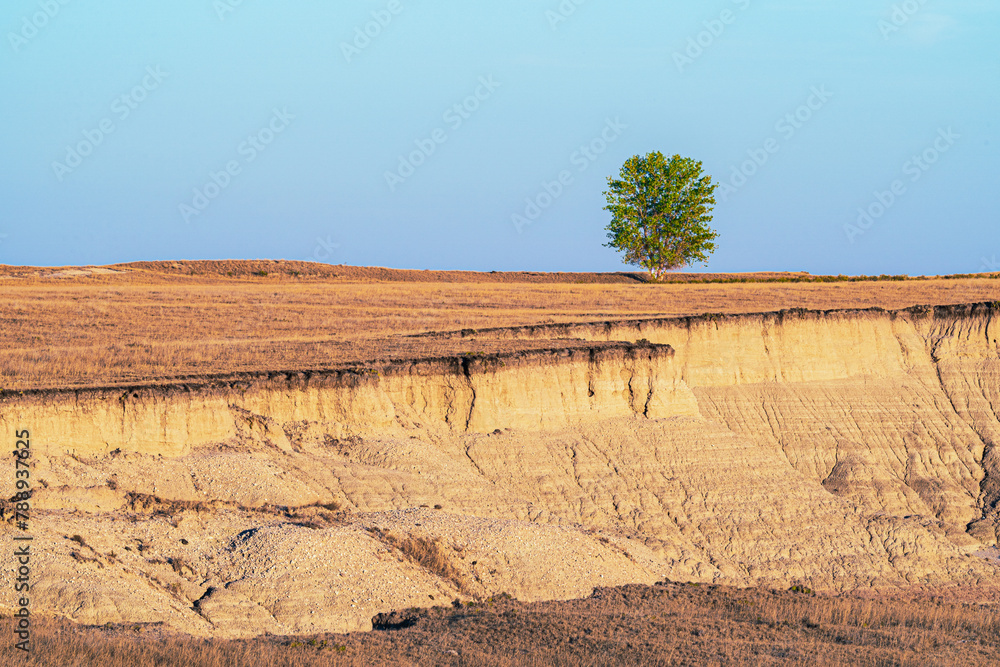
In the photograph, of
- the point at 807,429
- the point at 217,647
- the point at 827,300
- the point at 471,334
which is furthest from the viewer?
the point at 827,300

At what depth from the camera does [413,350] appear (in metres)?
34.2

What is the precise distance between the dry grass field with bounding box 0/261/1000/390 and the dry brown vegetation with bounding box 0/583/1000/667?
451 inches

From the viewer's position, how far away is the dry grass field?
109 feet

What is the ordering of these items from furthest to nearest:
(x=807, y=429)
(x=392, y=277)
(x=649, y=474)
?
(x=392, y=277), (x=807, y=429), (x=649, y=474)

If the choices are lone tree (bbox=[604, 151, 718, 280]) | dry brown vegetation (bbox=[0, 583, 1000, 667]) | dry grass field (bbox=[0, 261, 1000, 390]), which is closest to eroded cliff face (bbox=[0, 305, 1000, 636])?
dry brown vegetation (bbox=[0, 583, 1000, 667])

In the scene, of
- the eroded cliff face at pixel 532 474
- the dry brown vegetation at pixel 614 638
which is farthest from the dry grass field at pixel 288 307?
the dry brown vegetation at pixel 614 638

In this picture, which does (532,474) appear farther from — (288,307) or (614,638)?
(288,307)

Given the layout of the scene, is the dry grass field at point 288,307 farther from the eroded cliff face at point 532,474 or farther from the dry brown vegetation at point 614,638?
the dry brown vegetation at point 614,638

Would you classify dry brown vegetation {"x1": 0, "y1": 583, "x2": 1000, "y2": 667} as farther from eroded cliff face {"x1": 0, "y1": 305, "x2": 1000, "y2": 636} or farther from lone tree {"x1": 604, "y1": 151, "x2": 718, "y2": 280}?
lone tree {"x1": 604, "y1": 151, "x2": 718, "y2": 280}

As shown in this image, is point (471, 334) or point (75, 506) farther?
point (471, 334)

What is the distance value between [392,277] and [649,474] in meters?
47.8

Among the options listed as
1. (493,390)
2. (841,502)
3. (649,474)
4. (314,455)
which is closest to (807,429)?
(841,502)

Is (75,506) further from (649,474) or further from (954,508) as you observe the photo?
(954,508)

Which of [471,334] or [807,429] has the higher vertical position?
[471,334]
